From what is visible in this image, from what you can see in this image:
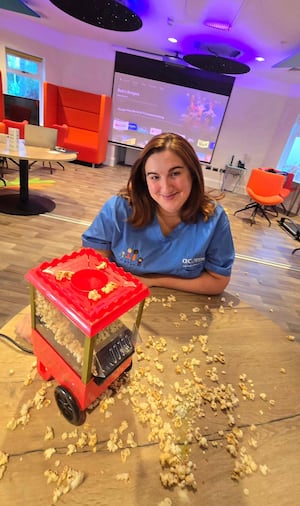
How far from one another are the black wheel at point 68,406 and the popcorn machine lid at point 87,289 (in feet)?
0.54

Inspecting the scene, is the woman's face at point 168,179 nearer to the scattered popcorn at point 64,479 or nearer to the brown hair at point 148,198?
the brown hair at point 148,198

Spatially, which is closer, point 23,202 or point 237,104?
point 23,202

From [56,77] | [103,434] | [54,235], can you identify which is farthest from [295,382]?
[56,77]

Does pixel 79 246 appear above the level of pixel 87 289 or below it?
below

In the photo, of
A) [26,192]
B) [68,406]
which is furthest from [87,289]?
[26,192]

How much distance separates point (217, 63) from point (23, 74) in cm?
410

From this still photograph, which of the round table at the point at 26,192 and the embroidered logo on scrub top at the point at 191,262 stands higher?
the embroidered logo on scrub top at the point at 191,262

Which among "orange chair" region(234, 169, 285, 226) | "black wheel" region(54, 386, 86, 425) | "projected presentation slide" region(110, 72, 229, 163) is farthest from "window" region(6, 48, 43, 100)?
"black wheel" region(54, 386, 86, 425)

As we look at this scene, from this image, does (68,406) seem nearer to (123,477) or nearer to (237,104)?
(123,477)

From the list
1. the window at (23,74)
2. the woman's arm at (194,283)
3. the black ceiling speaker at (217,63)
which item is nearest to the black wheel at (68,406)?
the woman's arm at (194,283)

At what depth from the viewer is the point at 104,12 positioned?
2.98 metres

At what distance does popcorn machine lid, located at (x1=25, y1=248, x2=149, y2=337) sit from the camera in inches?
16.2

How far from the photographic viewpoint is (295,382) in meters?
0.69

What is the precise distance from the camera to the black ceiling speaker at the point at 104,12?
9.23ft
